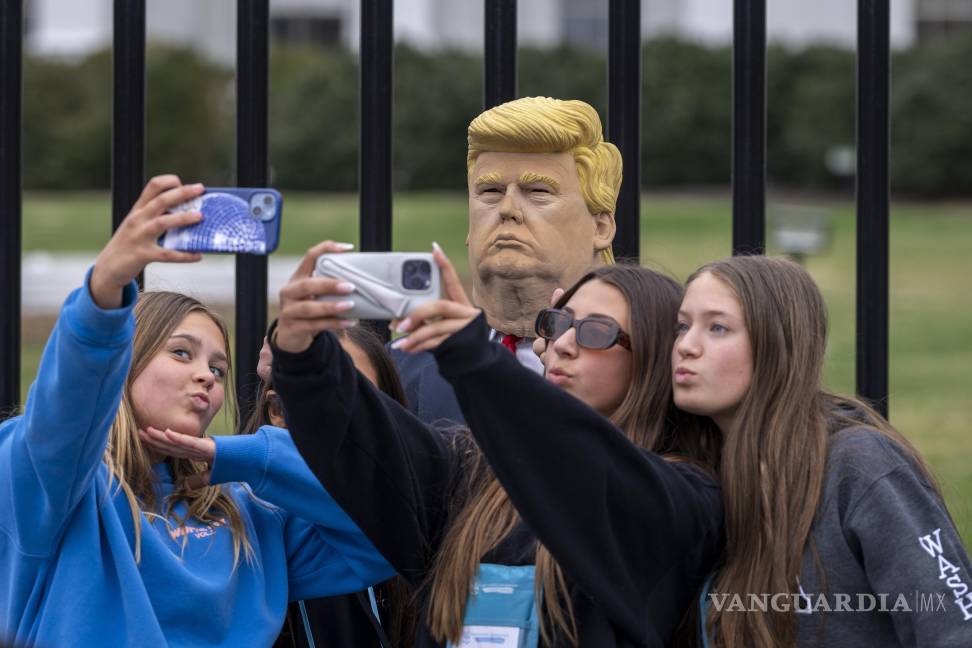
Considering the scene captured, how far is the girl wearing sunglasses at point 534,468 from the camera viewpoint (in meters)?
2.33

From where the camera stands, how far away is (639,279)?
2768mm

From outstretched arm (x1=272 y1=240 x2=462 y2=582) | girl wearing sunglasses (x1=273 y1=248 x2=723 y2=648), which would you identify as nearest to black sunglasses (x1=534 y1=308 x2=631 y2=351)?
girl wearing sunglasses (x1=273 y1=248 x2=723 y2=648)

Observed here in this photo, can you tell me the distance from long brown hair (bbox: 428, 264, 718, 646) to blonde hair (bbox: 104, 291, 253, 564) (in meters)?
0.41

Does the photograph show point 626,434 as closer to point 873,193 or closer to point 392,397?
point 392,397

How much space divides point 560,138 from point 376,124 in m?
0.39

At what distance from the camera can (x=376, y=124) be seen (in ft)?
11.0

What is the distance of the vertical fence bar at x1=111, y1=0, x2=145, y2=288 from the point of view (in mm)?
3311

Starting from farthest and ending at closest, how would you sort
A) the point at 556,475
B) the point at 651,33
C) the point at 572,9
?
the point at 572,9
the point at 651,33
the point at 556,475

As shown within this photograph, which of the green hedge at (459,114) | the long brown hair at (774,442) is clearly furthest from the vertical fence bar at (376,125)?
the green hedge at (459,114)

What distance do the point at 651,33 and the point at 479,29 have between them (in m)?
6.46

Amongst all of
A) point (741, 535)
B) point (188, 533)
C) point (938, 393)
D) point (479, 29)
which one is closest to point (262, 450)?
point (188, 533)

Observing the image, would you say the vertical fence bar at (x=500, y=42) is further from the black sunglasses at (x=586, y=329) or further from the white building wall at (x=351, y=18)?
the white building wall at (x=351, y=18)

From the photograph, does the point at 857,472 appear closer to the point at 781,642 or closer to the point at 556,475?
the point at 781,642

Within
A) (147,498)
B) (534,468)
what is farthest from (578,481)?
(147,498)
